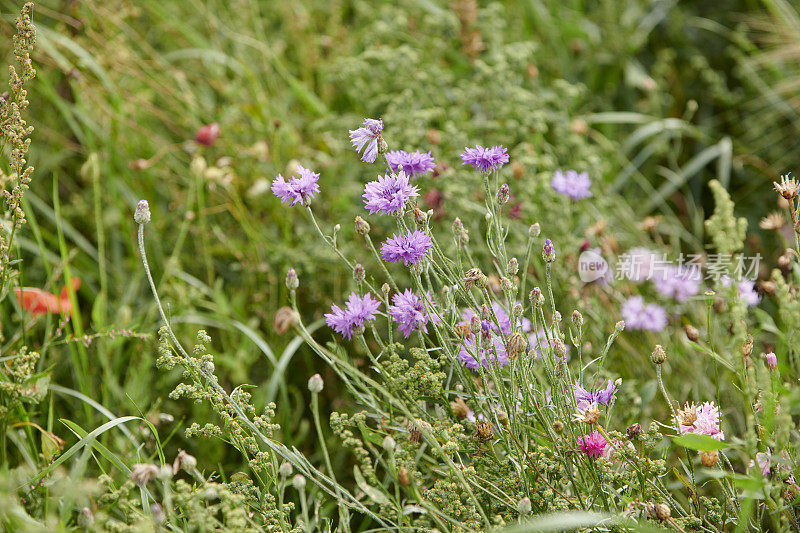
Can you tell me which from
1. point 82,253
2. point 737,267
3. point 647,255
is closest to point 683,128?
point 647,255

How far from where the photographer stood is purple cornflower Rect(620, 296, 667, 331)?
154cm

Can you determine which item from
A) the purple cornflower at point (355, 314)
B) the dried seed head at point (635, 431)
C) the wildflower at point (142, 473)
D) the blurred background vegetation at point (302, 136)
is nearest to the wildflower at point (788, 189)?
the dried seed head at point (635, 431)

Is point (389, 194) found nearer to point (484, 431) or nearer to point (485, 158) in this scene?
point (485, 158)

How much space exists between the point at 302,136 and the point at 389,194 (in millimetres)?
1245

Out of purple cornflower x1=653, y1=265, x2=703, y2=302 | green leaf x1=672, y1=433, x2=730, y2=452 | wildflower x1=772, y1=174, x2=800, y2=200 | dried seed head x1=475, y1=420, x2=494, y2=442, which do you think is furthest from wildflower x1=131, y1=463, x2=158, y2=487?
purple cornflower x1=653, y1=265, x2=703, y2=302

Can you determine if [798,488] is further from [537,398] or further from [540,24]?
[540,24]

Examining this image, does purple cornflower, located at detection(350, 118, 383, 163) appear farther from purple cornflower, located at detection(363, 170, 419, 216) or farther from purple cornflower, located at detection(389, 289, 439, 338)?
purple cornflower, located at detection(389, 289, 439, 338)

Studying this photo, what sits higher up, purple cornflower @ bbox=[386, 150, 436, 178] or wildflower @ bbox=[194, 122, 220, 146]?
purple cornflower @ bbox=[386, 150, 436, 178]

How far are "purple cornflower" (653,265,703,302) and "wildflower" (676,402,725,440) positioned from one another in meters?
0.59

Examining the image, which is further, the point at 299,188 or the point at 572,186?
the point at 572,186

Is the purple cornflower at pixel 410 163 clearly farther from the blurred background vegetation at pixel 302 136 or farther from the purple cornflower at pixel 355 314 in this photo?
the blurred background vegetation at pixel 302 136

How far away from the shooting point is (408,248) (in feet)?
3.21

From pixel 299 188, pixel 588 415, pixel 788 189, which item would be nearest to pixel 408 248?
pixel 299 188

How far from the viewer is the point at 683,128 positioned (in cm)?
207
